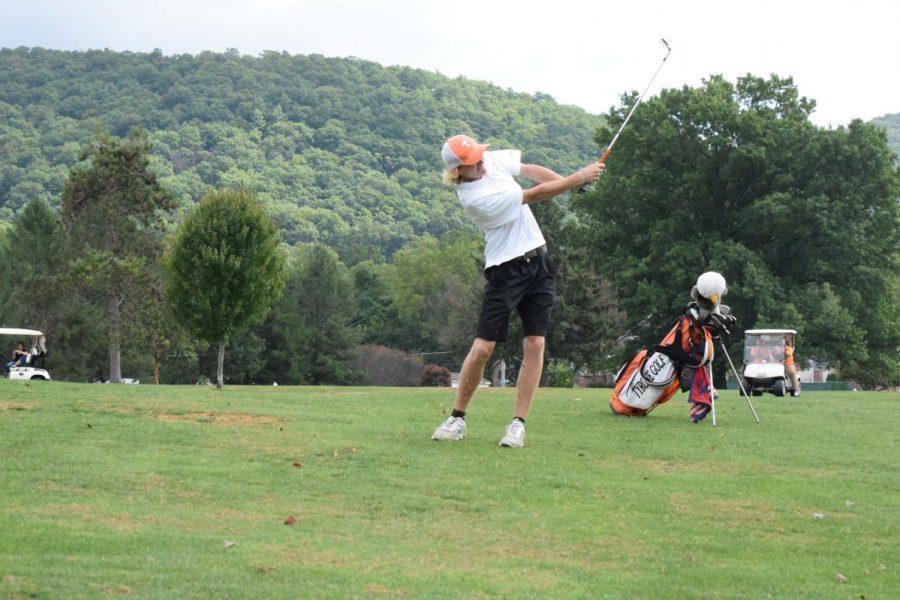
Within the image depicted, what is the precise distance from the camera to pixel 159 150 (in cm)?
18150

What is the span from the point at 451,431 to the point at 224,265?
13.7 meters

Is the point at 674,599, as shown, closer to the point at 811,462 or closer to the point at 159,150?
the point at 811,462

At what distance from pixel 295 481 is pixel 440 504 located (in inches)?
40.9

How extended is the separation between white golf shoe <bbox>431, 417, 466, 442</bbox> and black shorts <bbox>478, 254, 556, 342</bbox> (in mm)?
749

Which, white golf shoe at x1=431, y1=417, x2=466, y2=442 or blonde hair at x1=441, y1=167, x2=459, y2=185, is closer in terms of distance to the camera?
blonde hair at x1=441, y1=167, x2=459, y2=185

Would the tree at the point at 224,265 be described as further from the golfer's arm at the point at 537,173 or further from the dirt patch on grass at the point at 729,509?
the dirt patch on grass at the point at 729,509

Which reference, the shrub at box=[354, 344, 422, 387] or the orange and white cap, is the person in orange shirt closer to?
the orange and white cap

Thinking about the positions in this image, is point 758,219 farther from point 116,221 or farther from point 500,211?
point 500,211

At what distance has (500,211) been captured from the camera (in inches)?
396

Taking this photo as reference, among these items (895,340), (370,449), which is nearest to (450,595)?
(370,449)

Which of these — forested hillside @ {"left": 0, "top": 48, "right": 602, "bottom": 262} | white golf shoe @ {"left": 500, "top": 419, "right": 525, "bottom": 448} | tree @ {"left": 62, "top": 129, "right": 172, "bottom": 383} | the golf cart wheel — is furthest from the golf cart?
forested hillside @ {"left": 0, "top": 48, "right": 602, "bottom": 262}

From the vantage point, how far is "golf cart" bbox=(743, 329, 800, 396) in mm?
26516

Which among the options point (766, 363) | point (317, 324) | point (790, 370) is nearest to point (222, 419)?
point (790, 370)

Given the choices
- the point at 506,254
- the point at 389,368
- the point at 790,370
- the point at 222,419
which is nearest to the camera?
the point at 506,254
